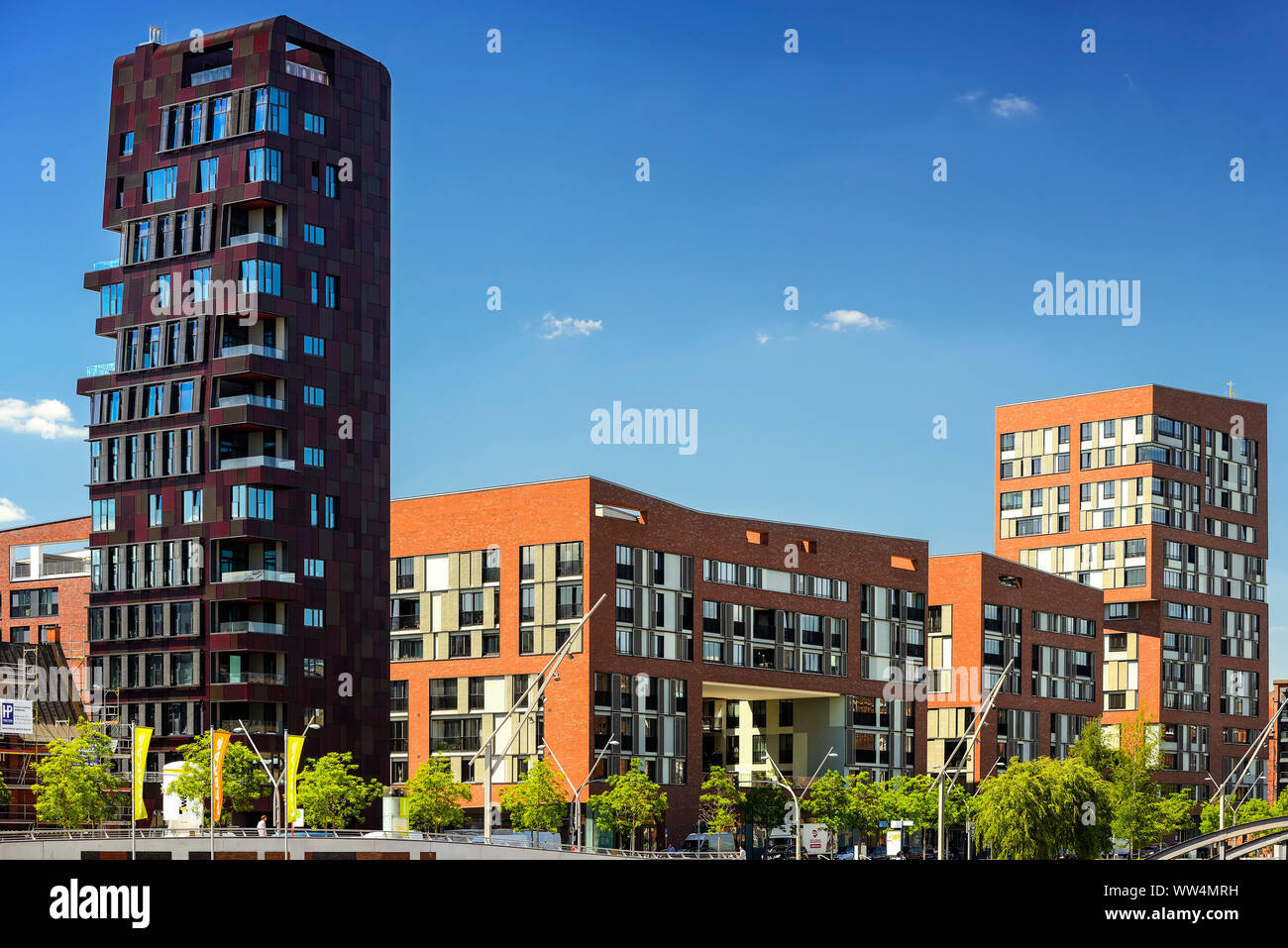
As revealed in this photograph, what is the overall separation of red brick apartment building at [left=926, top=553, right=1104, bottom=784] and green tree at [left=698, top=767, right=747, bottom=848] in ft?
104

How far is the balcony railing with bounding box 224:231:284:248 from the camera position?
128 m

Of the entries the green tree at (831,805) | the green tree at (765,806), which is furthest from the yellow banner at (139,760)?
Result: the green tree at (831,805)

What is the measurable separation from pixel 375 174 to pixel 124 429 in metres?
27.7

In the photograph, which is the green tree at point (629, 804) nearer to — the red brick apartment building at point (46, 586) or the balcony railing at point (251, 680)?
the balcony railing at point (251, 680)

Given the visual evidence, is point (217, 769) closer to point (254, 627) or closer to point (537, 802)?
point (537, 802)

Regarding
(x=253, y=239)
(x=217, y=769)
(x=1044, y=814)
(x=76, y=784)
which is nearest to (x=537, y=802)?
(x=217, y=769)

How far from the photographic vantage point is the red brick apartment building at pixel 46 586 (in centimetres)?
15712

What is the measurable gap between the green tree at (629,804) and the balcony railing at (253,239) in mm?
46758

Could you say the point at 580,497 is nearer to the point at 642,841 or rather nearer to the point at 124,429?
the point at 642,841

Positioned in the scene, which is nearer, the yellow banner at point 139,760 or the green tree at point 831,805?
the yellow banner at point 139,760

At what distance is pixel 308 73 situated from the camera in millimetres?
133750

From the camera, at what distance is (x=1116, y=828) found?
14675cm

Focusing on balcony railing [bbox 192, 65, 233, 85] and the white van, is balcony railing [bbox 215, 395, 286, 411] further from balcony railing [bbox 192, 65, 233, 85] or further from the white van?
the white van
